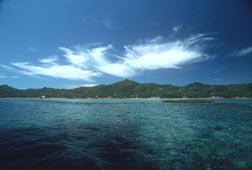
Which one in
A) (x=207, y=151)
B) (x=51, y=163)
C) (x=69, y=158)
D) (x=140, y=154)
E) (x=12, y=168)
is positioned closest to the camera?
(x=12, y=168)

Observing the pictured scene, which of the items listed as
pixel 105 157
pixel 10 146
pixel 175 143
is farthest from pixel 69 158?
pixel 175 143

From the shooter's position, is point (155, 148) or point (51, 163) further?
point (155, 148)

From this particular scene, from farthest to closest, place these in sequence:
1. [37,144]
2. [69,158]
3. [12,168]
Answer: [37,144]
[69,158]
[12,168]

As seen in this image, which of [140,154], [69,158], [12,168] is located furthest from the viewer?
[140,154]

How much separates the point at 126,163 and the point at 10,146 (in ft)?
38.2

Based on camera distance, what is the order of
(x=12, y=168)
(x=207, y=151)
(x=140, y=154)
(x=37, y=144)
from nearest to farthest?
(x=12, y=168)
(x=140, y=154)
(x=207, y=151)
(x=37, y=144)

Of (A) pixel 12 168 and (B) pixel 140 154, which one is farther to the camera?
(B) pixel 140 154

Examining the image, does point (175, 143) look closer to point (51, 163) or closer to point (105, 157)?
point (105, 157)

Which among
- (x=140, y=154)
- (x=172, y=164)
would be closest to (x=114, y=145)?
(x=140, y=154)

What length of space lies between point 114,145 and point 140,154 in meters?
3.73

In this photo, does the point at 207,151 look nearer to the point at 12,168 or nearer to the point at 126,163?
the point at 126,163

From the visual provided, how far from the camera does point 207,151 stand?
16625mm

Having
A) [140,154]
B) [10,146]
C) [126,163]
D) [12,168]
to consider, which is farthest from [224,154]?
[10,146]

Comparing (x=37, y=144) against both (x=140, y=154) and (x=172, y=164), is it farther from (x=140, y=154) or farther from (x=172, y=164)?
(x=172, y=164)
